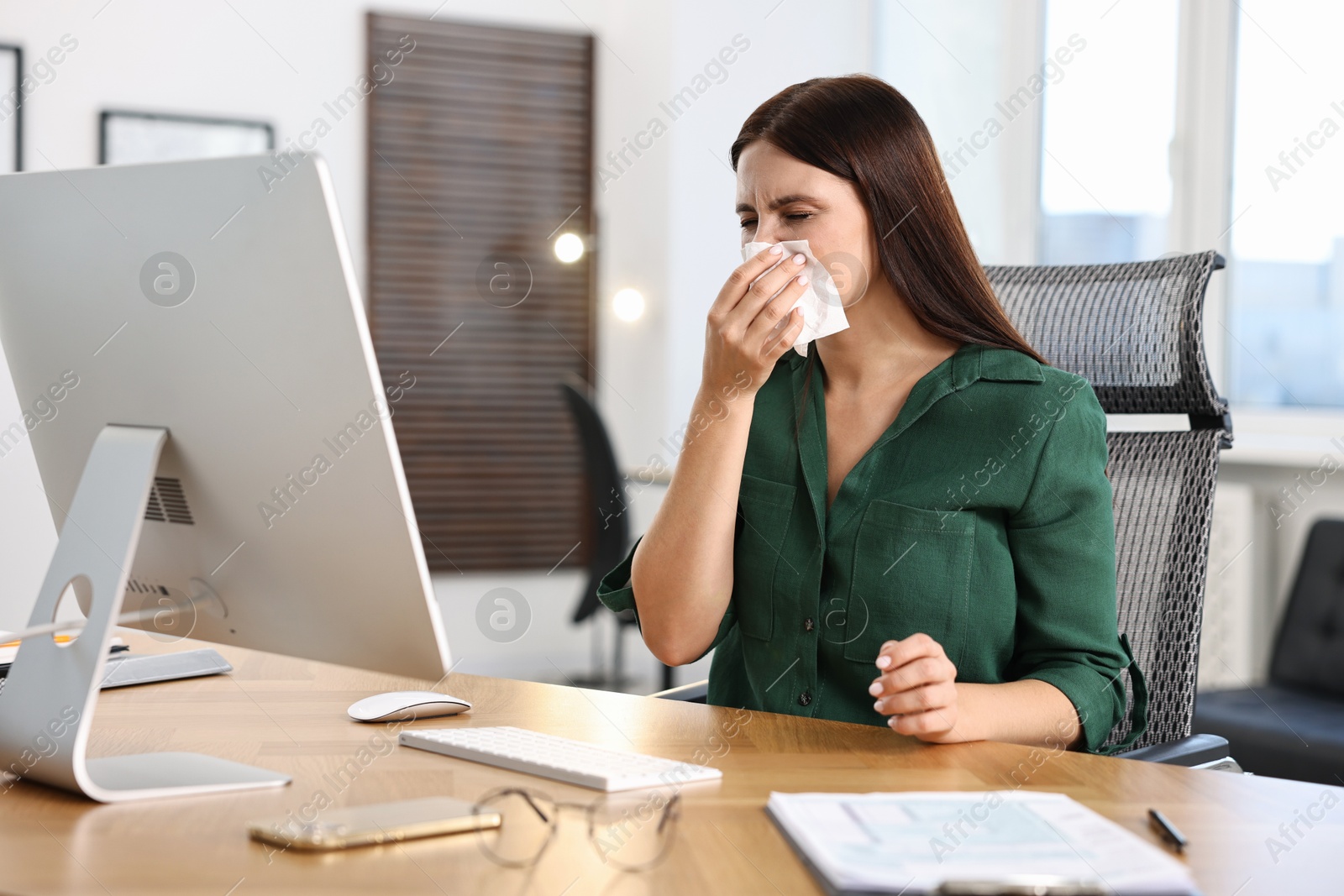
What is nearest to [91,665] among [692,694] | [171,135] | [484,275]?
[692,694]

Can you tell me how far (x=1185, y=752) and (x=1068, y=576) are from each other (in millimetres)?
206

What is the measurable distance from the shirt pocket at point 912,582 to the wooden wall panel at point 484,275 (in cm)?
314

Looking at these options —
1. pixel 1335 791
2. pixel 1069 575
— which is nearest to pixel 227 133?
pixel 1069 575

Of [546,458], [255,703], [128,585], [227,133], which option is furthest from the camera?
[546,458]

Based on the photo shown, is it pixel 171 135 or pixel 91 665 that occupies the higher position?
pixel 171 135

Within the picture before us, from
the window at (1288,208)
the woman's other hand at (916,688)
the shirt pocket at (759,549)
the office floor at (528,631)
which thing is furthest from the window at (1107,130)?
the woman's other hand at (916,688)

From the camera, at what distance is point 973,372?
1302 mm

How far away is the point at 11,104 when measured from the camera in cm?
369

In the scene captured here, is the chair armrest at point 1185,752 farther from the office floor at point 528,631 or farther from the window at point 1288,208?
the office floor at point 528,631

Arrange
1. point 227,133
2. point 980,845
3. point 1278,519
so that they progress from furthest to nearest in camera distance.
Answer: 1. point 227,133
2. point 1278,519
3. point 980,845

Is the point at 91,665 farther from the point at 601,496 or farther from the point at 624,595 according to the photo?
the point at 601,496

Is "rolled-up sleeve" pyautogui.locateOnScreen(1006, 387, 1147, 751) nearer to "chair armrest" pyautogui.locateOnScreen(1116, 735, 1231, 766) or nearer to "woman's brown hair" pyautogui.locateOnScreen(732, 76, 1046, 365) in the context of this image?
"chair armrest" pyautogui.locateOnScreen(1116, 735, 1231, 766)

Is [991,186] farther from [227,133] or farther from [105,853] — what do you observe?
[105,853]

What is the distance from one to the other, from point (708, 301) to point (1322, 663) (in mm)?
2205
